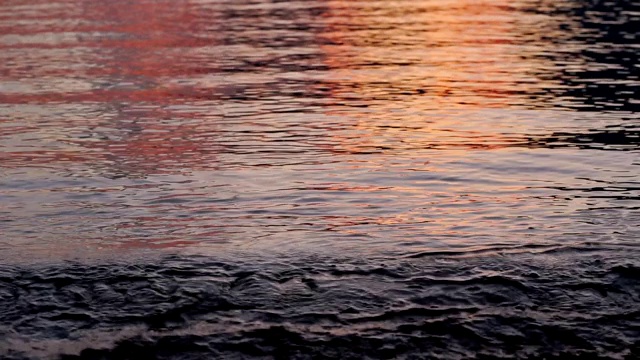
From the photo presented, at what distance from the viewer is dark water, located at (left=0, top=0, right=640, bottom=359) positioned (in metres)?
5.95

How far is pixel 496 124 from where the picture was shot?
13.7m

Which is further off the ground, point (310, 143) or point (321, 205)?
point (321, 205)

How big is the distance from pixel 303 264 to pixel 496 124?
7.19 meters

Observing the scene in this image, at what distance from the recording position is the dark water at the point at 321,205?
5945mm

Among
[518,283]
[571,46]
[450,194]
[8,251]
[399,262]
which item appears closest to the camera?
[518,283]

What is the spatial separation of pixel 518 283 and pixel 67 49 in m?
18.8

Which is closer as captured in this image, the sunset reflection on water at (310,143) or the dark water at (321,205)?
the dark water at (321,205)

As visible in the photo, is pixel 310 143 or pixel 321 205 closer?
A: pixel 321 205

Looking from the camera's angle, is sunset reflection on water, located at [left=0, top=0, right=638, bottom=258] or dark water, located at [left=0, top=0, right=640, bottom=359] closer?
dark water, located at [left=0, top=0, right=640, bottom=359]

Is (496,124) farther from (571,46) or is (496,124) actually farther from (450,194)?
(571,46)

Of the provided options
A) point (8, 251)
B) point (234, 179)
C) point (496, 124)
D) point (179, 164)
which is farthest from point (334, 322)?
point (496, 124)

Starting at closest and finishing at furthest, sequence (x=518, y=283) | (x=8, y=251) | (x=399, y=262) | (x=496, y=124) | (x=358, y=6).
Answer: (x=518, y=283) < (x=399, y=262) < (x=8, y=251) < (x=496, y=124) < (x=358, y=6)

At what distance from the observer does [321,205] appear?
927 centimetres

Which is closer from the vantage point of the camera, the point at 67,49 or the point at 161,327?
the point at 161,327
